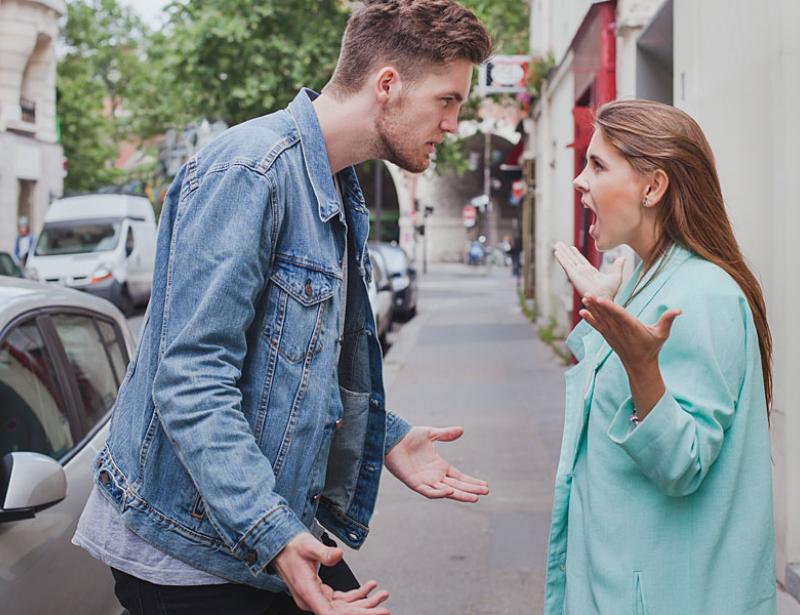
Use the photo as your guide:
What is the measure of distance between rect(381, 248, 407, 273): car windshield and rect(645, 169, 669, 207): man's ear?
843 inches

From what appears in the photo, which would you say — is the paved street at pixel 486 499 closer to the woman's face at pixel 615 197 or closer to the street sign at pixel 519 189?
the woman's face at pixel 615 197

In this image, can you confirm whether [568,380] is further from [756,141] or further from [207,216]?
[756,141]

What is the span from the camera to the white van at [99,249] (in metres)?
23.0

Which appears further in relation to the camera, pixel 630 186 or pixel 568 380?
pixel 568 380

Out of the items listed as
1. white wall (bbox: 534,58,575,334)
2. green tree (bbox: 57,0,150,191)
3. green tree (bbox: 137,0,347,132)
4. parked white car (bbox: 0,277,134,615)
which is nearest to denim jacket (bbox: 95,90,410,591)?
parked white car (bbox: 0,277,134,615)

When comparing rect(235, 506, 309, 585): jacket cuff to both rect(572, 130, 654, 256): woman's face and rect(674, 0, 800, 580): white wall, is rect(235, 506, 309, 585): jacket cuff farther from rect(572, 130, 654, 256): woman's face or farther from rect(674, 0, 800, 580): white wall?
rect(674, 0, 800, 580): white wall

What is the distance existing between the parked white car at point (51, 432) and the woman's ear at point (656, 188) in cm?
166

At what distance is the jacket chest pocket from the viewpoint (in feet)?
6.78

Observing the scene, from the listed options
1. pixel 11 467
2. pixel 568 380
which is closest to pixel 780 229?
pixel 568 380

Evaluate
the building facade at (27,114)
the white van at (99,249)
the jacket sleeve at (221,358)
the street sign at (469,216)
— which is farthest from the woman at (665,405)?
the street sign at (469,216)

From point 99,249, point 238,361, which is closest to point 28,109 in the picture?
point 99,249

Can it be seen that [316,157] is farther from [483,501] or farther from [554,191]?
[554,191]

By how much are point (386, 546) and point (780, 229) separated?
2.68 m

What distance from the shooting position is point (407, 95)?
2195 millimetres
